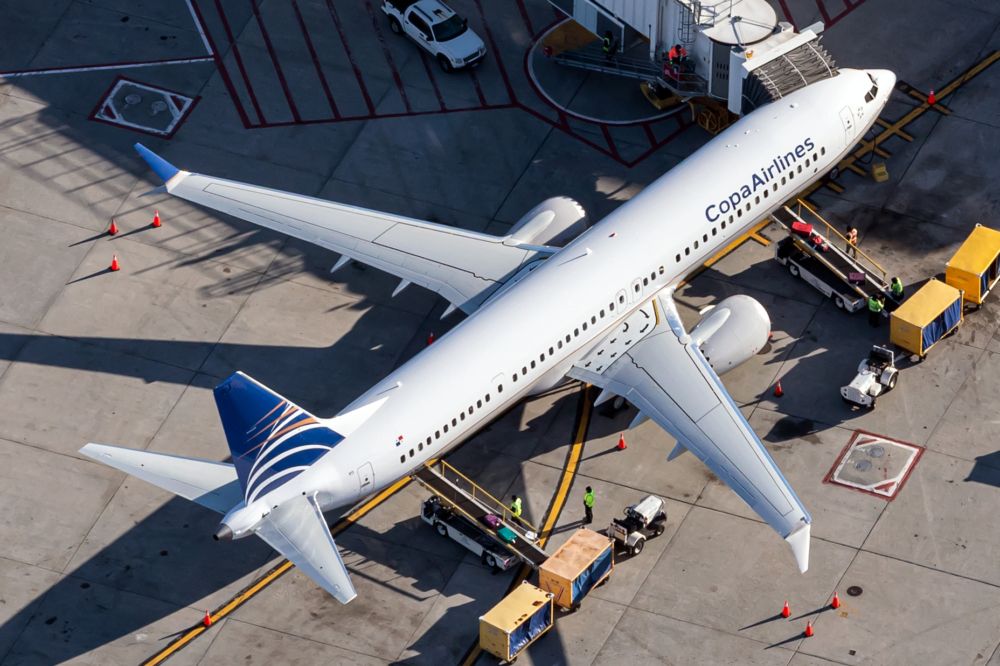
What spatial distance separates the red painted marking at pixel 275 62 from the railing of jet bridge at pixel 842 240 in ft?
73.6

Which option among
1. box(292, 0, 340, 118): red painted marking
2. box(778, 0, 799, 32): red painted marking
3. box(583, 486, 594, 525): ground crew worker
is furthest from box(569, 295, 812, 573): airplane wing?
box(778, 0, 799, 32): red painted marking

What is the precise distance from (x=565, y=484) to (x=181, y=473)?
14791mm

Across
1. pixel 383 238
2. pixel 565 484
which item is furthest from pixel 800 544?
pixel 383 238

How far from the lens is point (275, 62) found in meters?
83.4

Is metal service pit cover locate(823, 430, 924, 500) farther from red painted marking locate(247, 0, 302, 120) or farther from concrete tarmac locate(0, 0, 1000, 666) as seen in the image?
red painted marking locate(247, 0, 302, 120)

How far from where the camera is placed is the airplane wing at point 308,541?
54.1m

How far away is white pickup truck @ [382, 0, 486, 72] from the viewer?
81.8 m

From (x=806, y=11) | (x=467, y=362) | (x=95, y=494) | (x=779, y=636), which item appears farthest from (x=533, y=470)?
(x=806, y=11)

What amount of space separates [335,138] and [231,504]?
26.2m

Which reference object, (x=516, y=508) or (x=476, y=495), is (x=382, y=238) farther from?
(x=516, y=508)

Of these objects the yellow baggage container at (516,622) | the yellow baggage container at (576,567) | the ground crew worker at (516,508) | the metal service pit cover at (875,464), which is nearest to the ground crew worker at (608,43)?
the metal service pit cover at (875,464)

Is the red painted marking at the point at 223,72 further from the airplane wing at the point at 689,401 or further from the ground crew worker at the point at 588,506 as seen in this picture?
the ground crew worker at the point at 588,506

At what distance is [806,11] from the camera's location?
84.4 m

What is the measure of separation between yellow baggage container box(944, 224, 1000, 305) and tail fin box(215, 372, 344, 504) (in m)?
27.4
